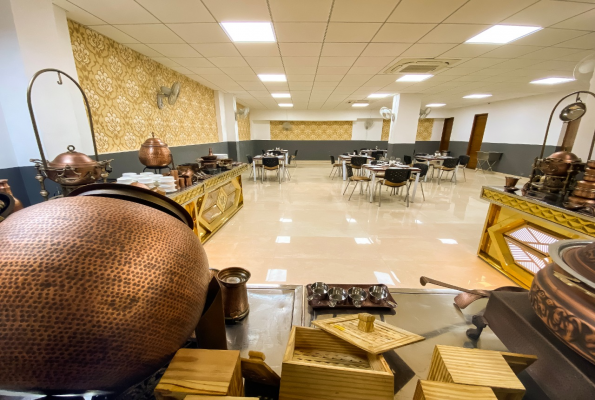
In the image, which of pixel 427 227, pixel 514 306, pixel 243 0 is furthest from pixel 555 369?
pixel 427 227

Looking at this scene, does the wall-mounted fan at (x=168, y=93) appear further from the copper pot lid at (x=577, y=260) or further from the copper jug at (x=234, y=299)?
the copper pot lid at (x=577, y=260)

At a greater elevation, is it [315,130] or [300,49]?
[300,49]

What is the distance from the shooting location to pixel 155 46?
334 centimetres

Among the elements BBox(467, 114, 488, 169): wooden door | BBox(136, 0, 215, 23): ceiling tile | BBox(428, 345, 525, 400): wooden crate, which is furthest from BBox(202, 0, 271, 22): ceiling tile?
BBox(467, 114, 488, 169): wooden door

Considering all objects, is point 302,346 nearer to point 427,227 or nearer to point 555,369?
point 555,369

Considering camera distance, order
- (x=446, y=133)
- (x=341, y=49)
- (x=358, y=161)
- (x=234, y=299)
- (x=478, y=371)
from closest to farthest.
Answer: (x=478, y=371) < (x=234, y=299) < (x=341, y=49) < (x=358, y=161) < (x=446, y=133)

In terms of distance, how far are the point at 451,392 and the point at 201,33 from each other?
152 inches

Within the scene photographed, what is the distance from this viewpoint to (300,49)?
3.45m

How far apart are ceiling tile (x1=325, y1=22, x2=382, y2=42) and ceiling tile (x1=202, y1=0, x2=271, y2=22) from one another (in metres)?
0.80

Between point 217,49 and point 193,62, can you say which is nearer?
point 217,49

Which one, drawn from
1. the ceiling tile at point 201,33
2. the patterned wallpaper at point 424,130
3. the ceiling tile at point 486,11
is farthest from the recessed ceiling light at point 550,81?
the ceiling tile at point 201,33

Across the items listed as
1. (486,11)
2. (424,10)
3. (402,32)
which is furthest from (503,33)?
(424,10)

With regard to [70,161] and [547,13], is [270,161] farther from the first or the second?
[547,13]

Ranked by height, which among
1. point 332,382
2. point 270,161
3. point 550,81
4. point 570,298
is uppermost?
point 550,81
